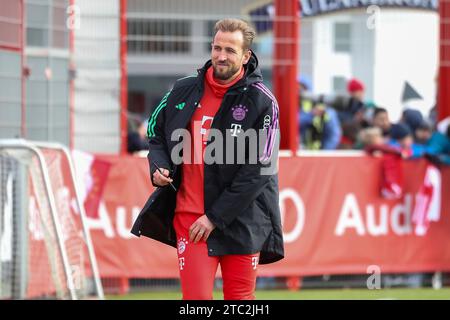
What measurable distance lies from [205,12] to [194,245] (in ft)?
25.2

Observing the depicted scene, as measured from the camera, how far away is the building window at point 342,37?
46.6 ft

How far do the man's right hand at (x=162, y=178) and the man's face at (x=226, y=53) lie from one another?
63 cm

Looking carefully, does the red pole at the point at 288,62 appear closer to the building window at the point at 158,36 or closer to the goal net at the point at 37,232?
the building window at the point at 158,36

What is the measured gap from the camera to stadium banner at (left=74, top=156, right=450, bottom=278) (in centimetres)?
1406

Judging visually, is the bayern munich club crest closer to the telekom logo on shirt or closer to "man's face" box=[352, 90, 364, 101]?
the telekom logo on shirt

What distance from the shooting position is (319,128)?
1505cm

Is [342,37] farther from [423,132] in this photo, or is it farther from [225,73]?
[225,73]

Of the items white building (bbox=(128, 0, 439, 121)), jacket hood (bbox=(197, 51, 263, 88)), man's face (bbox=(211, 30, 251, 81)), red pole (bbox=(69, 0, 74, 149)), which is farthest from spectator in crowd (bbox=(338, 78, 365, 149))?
man's face (bbox=(211, 30, 251, 81))

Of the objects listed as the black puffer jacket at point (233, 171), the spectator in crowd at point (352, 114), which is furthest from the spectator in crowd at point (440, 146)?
the black puffer jacket at point (233, 171)

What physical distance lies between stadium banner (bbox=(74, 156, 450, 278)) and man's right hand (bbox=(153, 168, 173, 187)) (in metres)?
6.74

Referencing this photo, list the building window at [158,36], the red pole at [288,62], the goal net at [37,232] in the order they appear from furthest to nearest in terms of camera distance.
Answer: the red pole at [288,62] → the building window at [158,36] → the goal net at [37,232]

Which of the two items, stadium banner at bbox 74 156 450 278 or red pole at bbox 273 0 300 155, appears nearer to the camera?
stadium banner at bbox 74 156 450 278

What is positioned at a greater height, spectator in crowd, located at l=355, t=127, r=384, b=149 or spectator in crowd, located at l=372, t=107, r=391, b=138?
spectator in crowd, located at l=372, t=107, r=391, b=138
